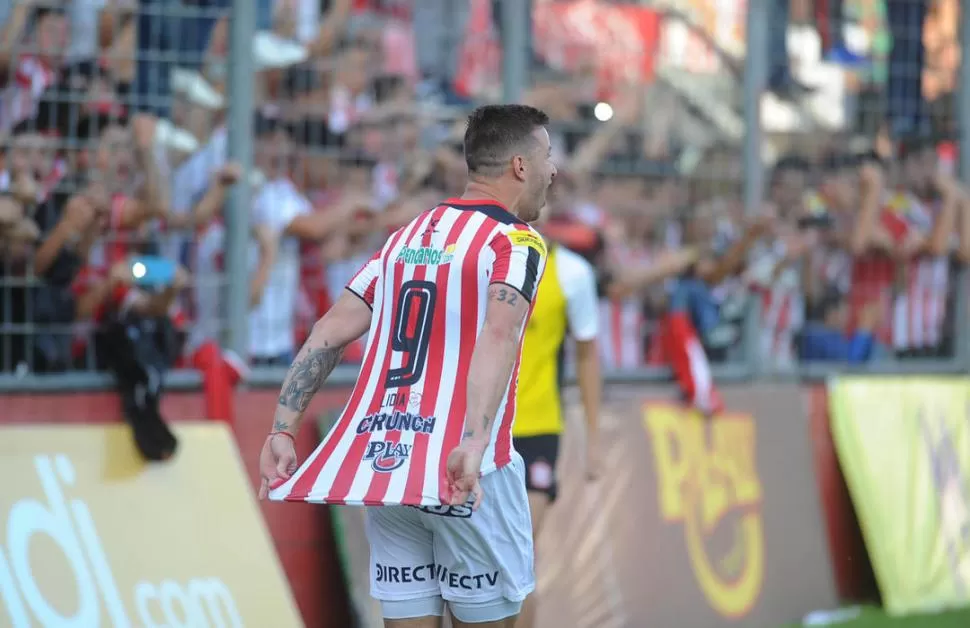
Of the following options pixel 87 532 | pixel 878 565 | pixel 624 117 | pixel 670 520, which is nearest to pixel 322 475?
pixel 87 532

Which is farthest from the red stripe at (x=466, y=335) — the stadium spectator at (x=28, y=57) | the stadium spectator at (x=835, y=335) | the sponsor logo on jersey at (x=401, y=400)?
the stadium spectator at (x=835, y=335)

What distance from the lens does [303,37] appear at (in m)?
7.71

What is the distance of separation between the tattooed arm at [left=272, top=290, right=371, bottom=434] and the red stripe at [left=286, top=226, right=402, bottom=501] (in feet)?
0.55

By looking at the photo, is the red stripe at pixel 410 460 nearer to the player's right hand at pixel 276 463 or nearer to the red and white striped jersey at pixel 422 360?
the red and white striped jersey at pixel 422 360

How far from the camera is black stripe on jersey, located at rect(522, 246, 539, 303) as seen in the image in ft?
13.3

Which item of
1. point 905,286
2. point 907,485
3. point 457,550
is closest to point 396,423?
point 457,550

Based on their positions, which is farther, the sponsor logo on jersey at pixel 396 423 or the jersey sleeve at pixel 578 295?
the jersey sleeve at pixel 578 295

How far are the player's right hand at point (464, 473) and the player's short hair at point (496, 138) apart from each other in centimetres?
93

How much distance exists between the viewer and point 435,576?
14.0ft

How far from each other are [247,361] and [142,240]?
832 millimetres

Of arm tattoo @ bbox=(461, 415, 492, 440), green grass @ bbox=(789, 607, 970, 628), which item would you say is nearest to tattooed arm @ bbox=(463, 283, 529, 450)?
arm tattoo @ bbox=(461, 415, 492, 440)

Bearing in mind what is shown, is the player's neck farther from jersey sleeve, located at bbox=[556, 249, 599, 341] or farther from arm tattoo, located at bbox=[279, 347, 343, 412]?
jersey sleeve, located at bbox=[556, 249, 599, 341]

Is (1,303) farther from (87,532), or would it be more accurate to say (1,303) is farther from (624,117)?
(624,117)

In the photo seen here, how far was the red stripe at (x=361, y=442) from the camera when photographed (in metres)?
4.00
